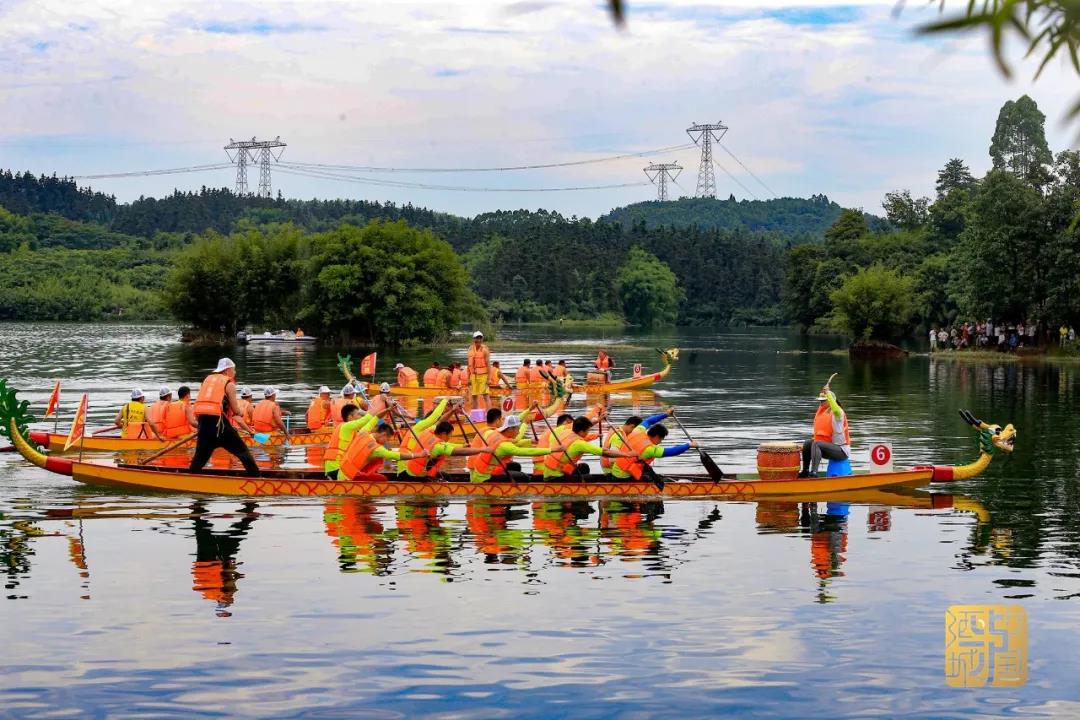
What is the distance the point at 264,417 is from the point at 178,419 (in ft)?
6.59

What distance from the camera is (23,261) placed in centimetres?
18000

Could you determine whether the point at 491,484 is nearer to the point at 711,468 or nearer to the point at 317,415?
the point at 711,468

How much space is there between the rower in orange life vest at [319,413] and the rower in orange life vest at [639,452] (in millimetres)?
10702

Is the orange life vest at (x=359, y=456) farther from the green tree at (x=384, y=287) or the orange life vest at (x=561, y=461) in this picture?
the green tree at (x=384, y=287)

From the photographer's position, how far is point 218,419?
22.7 m

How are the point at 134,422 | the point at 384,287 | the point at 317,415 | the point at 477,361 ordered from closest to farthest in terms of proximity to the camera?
the point at 134,422
the point at 317,415
the point at 477,361
the point at 384,287

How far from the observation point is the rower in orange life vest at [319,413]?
3102 cm

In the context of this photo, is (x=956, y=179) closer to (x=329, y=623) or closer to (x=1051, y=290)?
(x=1051, y=290)

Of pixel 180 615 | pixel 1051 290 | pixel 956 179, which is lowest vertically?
pixel 180 615

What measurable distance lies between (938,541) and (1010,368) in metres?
46.9

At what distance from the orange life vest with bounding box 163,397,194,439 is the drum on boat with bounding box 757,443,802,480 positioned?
12.7m

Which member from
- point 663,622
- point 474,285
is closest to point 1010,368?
point 663,622

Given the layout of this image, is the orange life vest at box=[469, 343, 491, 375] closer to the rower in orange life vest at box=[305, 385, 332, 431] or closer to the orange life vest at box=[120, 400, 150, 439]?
the rower in orange life vest at box=[305, 385, 332, 431]

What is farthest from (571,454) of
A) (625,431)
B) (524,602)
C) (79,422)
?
(79,422)
